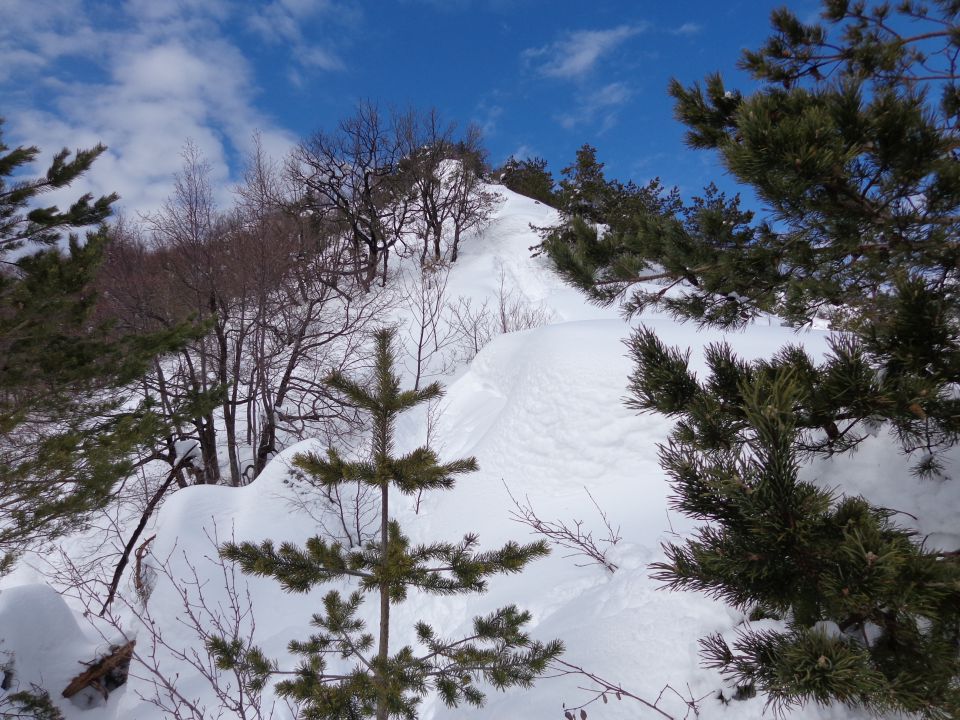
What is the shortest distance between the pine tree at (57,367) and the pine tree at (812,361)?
5425mm

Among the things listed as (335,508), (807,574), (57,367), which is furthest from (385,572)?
(335,508)

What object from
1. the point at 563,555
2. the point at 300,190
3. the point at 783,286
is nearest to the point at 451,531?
the point at 563,555

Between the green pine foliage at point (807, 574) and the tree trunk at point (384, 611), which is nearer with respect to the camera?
the green pine foliage at point (807, 574)

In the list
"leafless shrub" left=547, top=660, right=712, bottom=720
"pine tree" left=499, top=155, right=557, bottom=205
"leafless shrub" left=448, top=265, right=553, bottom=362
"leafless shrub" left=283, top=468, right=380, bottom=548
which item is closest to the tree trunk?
"leafless shrub" left=547, top=660, right=712, bottom=720

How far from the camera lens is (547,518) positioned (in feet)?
22.5

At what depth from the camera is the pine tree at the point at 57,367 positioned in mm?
4727

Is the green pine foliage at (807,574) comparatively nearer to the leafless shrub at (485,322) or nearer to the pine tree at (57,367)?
the pine tree at (57,367)

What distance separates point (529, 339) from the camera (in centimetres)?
1059

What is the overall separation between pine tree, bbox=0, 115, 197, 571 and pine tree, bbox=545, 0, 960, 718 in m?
5.42

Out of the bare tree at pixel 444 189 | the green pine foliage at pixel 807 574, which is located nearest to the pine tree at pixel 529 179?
the bare tree at pixel 444 189

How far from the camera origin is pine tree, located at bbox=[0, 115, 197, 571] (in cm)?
473

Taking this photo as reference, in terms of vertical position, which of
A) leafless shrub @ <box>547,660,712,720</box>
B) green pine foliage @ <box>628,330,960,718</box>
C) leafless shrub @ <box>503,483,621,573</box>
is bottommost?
leafless shrub @ <box>503,483,621,573</box>

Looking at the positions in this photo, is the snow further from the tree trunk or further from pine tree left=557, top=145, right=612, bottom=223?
pine tree left=557, top=145, right=612, bottom=223

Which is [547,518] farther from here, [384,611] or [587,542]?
[384,611]
